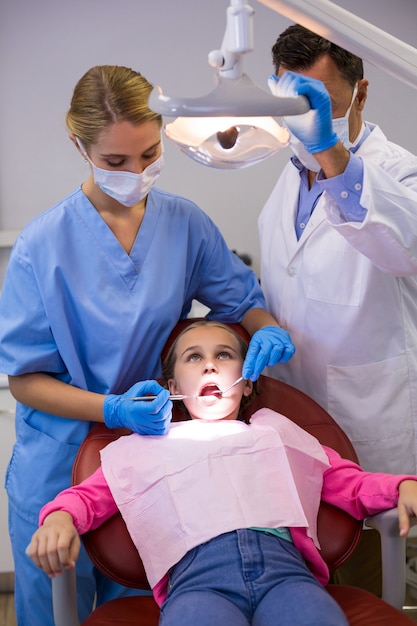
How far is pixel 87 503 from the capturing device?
145cm

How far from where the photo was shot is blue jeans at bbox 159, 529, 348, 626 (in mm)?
1253

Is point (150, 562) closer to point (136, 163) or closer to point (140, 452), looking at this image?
point (140, 452)

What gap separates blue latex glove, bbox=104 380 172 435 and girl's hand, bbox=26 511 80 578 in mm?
260

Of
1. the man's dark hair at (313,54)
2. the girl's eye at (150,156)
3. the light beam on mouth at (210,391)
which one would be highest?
the man's dark hair at (313,54)

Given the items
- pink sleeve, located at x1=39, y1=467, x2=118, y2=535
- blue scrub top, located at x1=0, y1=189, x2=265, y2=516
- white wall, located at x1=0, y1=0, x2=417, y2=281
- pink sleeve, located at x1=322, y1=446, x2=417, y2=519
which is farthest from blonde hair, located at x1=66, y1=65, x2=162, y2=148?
white wall, located at x1=0, y1=0, x2=417, y2=281

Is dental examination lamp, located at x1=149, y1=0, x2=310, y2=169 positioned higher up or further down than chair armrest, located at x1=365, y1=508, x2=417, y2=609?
higher up

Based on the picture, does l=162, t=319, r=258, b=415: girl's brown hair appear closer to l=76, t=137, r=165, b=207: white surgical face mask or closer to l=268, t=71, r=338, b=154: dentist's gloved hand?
l=76, t=137, r=165, b=207: white surgical face mask

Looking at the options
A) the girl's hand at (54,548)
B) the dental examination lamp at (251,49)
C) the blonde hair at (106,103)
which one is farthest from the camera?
the blonde hair at (106,103)

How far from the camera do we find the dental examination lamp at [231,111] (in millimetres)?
1083

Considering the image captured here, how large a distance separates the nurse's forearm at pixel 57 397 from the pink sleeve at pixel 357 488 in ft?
1.57

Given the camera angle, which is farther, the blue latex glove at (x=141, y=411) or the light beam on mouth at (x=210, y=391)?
the light beam on mouth at (x=210, y=391)

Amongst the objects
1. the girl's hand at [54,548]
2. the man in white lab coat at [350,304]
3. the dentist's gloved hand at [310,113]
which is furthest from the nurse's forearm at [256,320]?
the girl's hand at [54,548]

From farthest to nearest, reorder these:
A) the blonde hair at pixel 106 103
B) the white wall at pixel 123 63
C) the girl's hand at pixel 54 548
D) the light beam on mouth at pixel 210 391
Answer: the white wall at pixel 123 63, the light beam on mouth at pixel 210 391, the blonde hair at pixel 106 103, the girl's hand at pixel 54 548

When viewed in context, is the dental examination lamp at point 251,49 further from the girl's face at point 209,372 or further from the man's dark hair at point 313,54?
the girl's face at point 209,372
